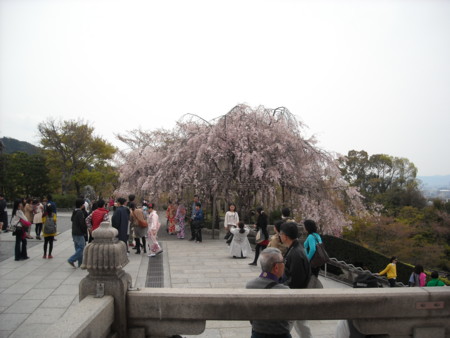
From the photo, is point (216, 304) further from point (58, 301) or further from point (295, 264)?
point (58, 301)

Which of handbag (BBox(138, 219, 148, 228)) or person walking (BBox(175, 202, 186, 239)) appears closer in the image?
handbag (BBox(138, 219, 148, 228))

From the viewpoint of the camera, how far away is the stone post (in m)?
3.26

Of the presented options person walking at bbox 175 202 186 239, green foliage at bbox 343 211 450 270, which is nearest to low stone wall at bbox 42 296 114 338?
person walking at bbox 175 202 186 239

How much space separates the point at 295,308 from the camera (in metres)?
3.32

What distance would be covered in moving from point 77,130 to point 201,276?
95.8ft

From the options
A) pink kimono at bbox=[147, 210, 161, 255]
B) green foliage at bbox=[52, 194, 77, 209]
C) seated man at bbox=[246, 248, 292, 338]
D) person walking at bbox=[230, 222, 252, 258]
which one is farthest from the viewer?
green foliage at bbox=[52, 194, 77, 209]

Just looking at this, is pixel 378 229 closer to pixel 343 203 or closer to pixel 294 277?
pixel 343 203

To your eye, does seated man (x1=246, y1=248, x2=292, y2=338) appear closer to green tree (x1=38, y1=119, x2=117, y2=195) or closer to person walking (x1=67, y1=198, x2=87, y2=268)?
person walking (x1=67, y1=198, x2=87, y2=268)

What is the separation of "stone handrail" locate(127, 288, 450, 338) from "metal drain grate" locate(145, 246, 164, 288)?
14.1 ft

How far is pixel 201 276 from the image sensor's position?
8414 mm

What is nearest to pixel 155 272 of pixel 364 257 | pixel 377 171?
pixel 364 257

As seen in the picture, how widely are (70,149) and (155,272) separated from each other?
2867 centimetres

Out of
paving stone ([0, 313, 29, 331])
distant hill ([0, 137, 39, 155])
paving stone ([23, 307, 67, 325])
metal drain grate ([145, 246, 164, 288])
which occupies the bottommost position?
metal drain grate ([145, 246, 164, 288])

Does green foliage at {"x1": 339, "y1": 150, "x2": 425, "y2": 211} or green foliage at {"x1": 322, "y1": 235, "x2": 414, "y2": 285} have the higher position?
green foliage at {"x1": 339, "y1": 150, "x2": 425, "y2": 211}
